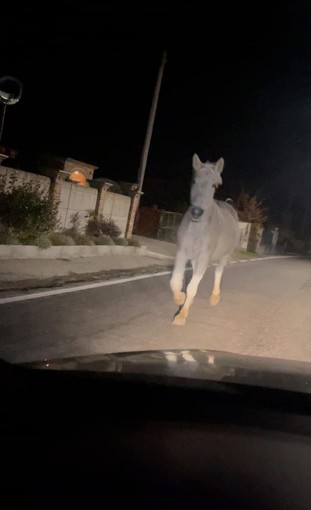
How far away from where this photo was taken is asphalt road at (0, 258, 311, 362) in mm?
7172

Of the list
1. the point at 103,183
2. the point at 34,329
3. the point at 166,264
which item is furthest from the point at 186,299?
the point at 103,183

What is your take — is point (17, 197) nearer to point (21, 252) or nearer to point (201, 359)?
point (21, 252)

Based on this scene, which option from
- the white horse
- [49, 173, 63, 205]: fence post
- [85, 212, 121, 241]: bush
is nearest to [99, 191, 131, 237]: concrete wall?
[85, 212, 121, 241]: bush

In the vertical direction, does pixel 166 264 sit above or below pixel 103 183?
below

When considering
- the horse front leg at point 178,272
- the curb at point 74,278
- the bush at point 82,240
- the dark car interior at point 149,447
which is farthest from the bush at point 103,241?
the dark car interior at point 149,447

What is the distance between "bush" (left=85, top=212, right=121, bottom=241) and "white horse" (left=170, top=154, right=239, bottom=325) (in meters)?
11.9

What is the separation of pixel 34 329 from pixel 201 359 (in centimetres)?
435

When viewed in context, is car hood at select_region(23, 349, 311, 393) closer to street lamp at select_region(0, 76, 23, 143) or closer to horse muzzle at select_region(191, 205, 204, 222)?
horse muzzle at select_region(191, 205, 204, 222)

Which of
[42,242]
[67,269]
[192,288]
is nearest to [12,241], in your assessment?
[42,242]

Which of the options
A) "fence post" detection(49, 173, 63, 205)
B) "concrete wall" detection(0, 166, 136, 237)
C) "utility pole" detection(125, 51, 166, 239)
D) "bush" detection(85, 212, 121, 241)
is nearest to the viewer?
"concrete wall" detection(0, 166, 136, 237)

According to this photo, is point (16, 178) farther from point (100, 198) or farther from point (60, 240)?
point (100, 198)

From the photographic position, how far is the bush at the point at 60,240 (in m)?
16.7

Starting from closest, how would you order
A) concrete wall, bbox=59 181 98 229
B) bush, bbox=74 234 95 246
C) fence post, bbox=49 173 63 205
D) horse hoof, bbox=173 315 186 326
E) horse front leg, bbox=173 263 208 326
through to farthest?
horse front leg, bbox=173 263 208 326
horse hoof, bbox=173 315 186 326
fence post, bbox=49 173 63 205
bush, bbox=74 234 95 246
concrete wall, bbox=59 181 98 229

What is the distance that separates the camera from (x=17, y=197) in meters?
15.5
